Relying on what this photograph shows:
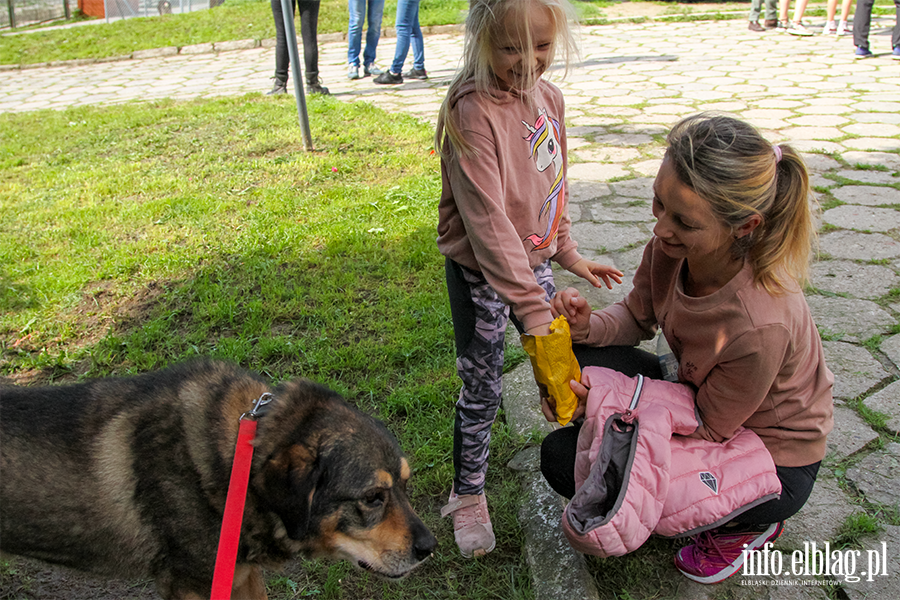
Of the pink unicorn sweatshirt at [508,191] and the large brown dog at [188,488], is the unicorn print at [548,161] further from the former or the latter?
the large brown dog at [188,488]

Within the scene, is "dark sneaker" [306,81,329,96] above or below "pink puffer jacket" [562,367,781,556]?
above

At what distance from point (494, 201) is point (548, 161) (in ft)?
1.37

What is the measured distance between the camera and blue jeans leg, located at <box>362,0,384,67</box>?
10.3 meters

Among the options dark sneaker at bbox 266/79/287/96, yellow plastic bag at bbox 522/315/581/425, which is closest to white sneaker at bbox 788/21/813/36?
dark sneaker at bbox 266/79/287/96

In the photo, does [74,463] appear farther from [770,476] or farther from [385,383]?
[770,476]

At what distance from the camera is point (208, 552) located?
2193 mm

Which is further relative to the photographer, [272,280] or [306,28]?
[306,28]

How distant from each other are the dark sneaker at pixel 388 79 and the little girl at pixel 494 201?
846cm

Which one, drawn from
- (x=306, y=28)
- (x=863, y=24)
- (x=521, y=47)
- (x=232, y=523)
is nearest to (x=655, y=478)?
(x=232, y=523)

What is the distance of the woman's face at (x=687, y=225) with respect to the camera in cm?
209

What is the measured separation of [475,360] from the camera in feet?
8.14

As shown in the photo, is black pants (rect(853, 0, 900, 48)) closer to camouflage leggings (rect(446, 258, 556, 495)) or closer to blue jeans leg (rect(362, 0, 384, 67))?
blue jeans leg (rect(362, 0, 384, 67))

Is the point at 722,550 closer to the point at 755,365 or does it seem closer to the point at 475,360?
the point at 755,365

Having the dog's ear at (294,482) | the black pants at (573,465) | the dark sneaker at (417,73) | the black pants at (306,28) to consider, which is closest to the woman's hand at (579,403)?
the black pants at (573,465)
